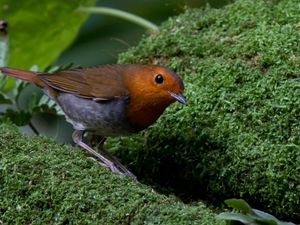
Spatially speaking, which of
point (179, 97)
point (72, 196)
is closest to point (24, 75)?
point (179, 97)

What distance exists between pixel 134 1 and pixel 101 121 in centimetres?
183

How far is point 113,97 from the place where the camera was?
4.57 meters

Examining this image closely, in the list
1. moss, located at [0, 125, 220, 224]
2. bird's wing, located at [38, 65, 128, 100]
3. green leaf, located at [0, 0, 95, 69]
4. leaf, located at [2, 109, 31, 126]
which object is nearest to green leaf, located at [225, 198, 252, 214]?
moss, located at [0, 125, 220, 224]

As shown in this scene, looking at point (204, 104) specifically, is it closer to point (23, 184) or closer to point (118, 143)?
point (118, 143)

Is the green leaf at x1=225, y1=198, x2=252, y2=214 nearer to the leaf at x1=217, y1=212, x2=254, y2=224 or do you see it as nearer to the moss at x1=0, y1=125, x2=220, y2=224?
the leaf at x1=217, y1=212, x2=254, y2=224

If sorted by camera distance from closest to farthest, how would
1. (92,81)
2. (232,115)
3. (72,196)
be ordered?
(72,196), (232,115), (92,81)

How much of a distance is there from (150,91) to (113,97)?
0.22 meters

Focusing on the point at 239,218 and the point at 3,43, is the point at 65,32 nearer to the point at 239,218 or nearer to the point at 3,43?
the point at 3,43

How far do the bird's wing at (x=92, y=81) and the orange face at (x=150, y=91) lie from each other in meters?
0.08

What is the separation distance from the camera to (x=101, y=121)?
4539 millimetres

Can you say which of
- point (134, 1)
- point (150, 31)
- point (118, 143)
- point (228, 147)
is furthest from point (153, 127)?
point (134, 1)

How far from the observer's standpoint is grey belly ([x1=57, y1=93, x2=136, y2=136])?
176 inches

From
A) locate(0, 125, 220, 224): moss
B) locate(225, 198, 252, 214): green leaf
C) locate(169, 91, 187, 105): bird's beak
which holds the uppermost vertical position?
locate(225, 198, 252, 214): green leaf

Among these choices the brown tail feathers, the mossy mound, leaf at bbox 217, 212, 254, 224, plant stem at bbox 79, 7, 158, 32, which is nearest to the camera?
leaf at bbox 217, 212, 254, 224
